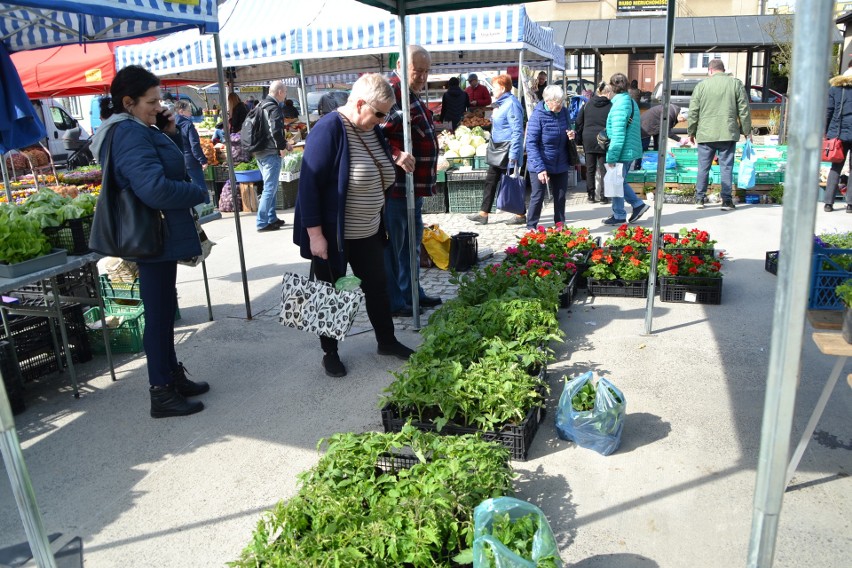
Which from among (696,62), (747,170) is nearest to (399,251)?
(747,170)

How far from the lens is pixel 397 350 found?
5.11 m

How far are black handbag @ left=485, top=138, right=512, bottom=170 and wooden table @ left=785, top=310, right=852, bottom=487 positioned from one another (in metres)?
6.01

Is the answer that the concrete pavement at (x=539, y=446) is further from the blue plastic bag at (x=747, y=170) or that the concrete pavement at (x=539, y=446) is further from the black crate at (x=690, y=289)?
the blue plastic bag at (x=747, y=170)

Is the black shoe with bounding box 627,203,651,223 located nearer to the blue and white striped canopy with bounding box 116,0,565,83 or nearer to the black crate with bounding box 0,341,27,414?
the blue and white striped canopy with bounding box 116,0,565,83

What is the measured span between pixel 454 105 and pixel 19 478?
13816mm

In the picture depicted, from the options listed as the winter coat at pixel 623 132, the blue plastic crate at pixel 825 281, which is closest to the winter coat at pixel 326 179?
the blue plastic crate at pixel 825 281

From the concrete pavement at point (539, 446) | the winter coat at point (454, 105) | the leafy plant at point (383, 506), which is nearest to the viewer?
the leafy plant at point (383, 506)

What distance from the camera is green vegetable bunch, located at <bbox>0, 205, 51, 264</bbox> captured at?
3.99 m

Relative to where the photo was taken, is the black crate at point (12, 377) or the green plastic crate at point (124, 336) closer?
the black crate at point (12, 377)

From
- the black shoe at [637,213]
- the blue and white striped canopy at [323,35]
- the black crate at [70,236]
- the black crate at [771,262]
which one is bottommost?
the black crate at [771,262]

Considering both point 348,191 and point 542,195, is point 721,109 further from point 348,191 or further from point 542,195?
point 348,191

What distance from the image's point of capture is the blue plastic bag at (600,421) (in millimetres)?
3654

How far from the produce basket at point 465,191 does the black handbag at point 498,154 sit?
1034 mm

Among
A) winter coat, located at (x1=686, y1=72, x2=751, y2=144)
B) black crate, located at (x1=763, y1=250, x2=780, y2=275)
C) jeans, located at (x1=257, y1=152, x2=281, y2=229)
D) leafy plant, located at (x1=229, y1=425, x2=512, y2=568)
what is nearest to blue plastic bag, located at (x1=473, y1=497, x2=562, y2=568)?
leafy plant, located at (x1=229, y1=425, x2=512, y2=568)
